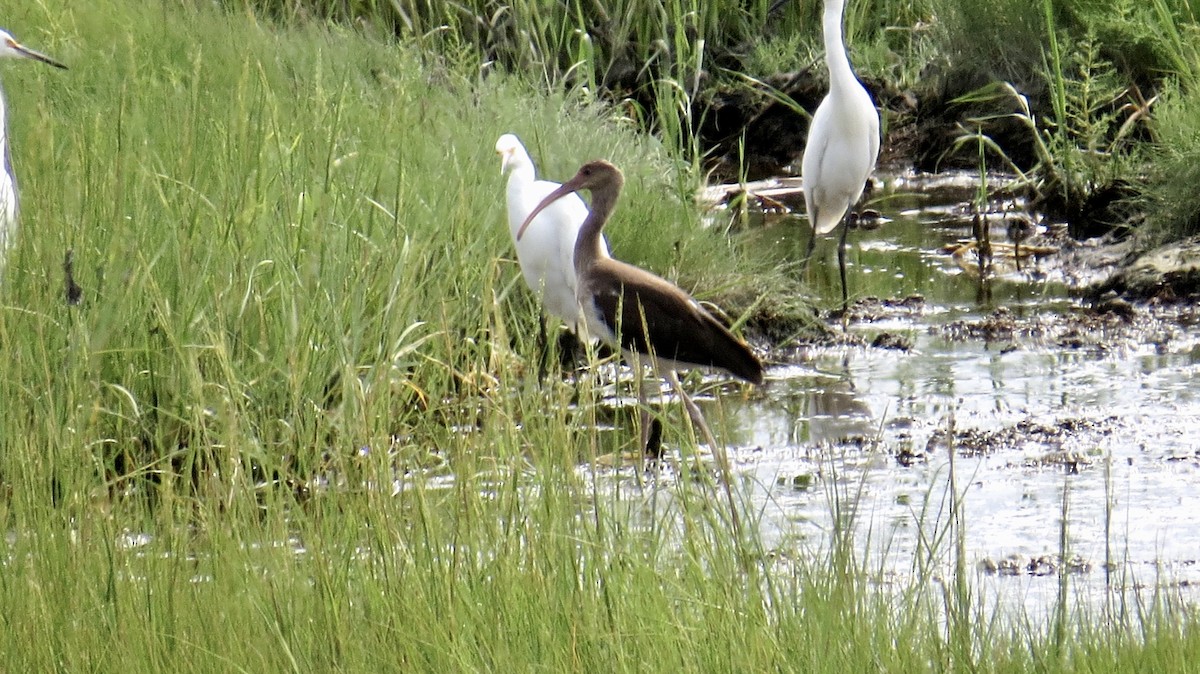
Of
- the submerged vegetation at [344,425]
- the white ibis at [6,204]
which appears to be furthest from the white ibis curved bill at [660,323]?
the white ibis at [6,204]

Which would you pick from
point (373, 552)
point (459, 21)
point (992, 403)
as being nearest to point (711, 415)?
point (992, 403)

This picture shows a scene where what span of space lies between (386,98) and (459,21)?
120 inches

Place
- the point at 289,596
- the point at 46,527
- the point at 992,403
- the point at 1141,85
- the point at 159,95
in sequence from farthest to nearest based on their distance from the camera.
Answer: the point at 1141,85 → the point at 159,95 → the point at 992,403 → the point at 46,527 → the point at 289,596

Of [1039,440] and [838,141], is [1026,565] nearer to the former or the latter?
[1039,440]

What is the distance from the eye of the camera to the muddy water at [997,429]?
3.81 metres

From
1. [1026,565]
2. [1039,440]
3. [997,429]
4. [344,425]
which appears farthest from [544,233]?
[1026,565]

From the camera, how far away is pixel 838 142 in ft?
25.5

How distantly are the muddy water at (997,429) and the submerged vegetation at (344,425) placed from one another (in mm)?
219

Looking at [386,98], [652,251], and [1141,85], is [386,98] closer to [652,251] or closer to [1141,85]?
[652,251]

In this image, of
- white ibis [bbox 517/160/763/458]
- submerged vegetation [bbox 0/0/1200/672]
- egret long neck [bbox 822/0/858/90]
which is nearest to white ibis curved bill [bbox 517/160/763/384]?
white ibis [bbox 517/160/763/458]

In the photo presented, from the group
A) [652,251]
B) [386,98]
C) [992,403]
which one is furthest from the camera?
[386,98]

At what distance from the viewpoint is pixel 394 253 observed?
13.7ft

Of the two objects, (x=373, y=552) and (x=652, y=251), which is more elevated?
(x=652, y=251)

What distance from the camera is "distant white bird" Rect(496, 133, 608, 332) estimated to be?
596cm
